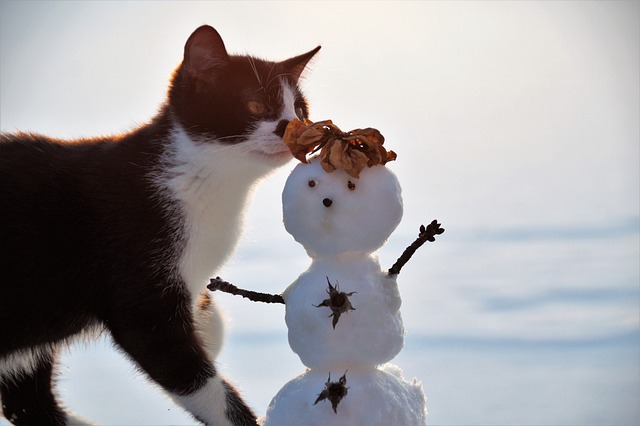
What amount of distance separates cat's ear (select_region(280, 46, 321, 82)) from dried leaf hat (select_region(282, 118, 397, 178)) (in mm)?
521

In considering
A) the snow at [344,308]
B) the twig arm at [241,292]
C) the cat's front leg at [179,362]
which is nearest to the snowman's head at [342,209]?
the snow at [344,308]

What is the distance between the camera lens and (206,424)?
2.10 meters

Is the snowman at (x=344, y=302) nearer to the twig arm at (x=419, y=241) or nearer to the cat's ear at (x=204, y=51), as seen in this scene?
the twig arm at (x=419, y=241)

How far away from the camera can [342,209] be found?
1670 mm

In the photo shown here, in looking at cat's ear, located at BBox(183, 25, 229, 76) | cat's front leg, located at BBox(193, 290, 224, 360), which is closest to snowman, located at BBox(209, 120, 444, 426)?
cat's ear, located at BBox(183, 25, 229, 76)

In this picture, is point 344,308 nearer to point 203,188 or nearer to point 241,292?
point 241,292

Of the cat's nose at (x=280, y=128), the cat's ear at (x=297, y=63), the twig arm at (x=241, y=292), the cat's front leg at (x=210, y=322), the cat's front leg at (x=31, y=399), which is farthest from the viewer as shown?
the cat's front leg at (x=31, y=399)

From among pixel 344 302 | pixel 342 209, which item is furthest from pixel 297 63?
pixel 344 302

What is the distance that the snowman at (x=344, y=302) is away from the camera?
163cm

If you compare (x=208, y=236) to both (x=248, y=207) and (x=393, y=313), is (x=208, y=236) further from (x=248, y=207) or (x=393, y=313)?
(x=393, y=313)

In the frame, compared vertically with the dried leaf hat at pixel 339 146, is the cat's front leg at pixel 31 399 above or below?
below

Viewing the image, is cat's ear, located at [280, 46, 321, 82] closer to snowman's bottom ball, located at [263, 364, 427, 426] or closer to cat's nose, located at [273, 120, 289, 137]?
cat's nose, located at [273, 120, 289, 137]

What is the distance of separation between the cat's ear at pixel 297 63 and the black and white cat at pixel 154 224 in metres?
0.06

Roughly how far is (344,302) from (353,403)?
0.23 meters
